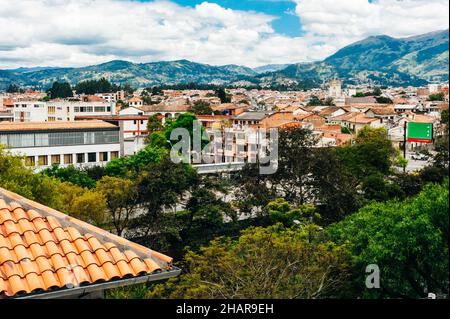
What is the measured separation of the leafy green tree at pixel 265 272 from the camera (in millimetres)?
4320

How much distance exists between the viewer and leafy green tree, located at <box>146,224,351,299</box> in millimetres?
4320

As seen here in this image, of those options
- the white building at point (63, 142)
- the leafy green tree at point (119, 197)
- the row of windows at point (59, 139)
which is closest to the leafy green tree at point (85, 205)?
the leafy green tree at point (119, 197)

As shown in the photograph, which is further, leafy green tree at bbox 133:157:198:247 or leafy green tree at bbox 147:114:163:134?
A: leafy green tree at bbox 147:114:163:134

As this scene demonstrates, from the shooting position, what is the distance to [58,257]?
95.2 inches

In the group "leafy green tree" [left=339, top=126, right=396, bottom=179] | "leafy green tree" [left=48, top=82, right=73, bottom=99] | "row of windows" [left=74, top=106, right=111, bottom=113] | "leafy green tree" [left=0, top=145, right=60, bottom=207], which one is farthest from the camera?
"leafy green tree" [left=48, top=82, right=73, bottom=99]

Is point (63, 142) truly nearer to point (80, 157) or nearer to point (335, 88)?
point (80, 157)

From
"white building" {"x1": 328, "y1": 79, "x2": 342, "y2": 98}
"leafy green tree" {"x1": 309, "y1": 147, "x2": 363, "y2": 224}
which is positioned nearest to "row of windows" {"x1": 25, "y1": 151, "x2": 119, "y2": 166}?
"leafy green tree" {"x1": 309, "y1": 147, "x2": 363, "y2": 224}

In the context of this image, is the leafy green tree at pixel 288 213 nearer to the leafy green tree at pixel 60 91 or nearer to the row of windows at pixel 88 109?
the row of windows at pixel 88 109

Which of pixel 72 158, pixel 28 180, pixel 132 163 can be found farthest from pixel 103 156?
pixel 28 180

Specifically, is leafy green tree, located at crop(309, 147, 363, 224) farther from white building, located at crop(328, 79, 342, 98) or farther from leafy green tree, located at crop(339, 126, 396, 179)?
white building, located at crop(328, 79, 342, 98)

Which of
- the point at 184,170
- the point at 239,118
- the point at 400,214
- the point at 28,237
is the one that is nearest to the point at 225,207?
the point at 184,170

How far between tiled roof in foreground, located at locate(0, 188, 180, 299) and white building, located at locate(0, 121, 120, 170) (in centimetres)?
1591

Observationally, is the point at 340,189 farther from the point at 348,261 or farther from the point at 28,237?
the point at 28,237

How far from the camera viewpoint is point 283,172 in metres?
14.3
